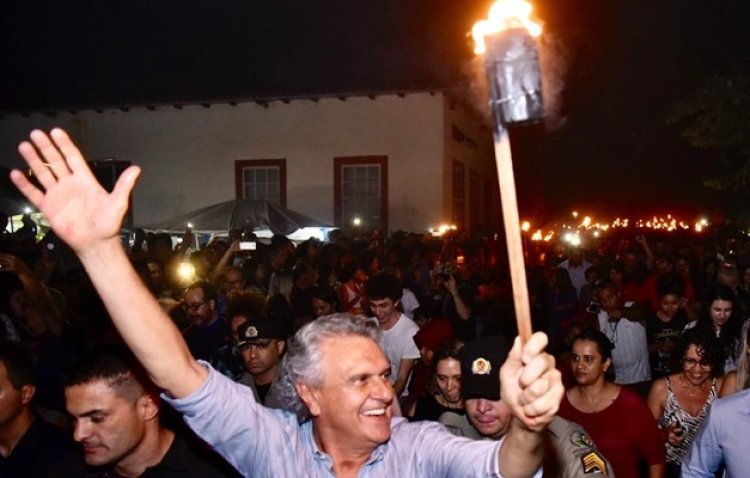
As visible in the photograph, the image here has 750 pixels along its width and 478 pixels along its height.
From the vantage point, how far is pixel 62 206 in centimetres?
239

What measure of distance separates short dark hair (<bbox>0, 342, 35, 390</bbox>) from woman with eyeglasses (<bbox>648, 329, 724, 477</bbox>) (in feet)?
14.7

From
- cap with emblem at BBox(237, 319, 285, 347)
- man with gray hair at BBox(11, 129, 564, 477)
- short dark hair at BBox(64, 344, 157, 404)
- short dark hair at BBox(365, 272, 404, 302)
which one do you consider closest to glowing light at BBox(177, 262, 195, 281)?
short dark hair at BBox(365, 272, 404, 302)

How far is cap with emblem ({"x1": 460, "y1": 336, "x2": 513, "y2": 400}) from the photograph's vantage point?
4121mm

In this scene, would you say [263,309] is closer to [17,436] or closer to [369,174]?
[17,436]

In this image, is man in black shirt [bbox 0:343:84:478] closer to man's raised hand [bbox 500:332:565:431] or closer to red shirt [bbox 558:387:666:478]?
man's raised hand [bbox 500:332:565:431]

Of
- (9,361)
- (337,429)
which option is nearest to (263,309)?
(9,361)

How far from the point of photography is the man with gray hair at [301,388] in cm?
230

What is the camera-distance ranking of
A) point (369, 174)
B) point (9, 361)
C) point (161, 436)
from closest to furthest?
point (161, 436) → point (9, 361) → point (369, 174)

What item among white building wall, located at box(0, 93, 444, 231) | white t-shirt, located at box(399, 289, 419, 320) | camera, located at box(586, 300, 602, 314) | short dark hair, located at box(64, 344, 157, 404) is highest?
white building wall, located at box(0, 93, 444, 231)

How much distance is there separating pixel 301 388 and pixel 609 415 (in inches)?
117

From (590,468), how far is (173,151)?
23864 mm

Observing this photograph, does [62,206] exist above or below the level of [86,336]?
above

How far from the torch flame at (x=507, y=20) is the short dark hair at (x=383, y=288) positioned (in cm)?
505

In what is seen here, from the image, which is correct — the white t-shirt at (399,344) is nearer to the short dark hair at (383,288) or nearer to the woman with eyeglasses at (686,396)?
the short dark hair at (383,288)
